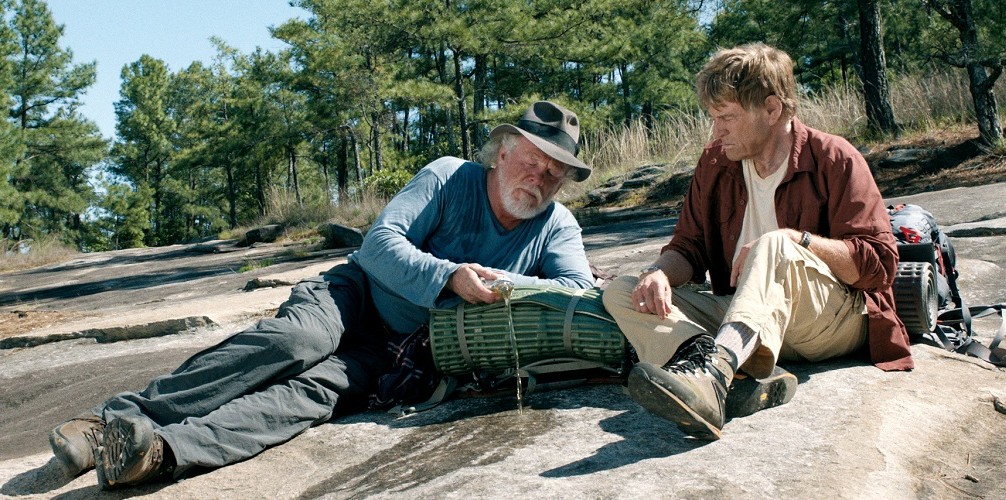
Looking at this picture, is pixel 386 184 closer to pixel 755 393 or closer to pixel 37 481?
pixel 37 481

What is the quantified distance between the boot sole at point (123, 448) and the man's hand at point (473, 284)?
1160mm

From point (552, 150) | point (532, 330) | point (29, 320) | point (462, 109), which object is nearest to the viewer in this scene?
point (532, 330)

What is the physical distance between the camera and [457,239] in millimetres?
3721

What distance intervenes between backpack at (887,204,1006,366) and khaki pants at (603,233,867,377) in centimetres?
26

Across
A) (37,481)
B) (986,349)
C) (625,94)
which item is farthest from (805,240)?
(625,94)

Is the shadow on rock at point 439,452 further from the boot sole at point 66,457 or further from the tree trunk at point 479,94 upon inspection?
the tree trunk at point 479,94

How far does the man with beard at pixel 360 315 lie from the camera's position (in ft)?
9.54

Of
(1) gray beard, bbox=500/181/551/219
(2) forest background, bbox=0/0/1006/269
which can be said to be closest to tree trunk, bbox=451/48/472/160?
(2) forest background, bbox=0/0/1006/269

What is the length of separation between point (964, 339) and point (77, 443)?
324 cm

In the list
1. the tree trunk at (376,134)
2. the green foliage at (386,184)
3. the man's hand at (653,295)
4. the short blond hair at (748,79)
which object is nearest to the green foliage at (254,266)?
the green foliage at (386,184)

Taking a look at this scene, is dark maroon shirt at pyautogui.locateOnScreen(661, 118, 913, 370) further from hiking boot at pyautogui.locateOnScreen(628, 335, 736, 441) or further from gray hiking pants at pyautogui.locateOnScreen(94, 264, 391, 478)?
gray hiking pants at pyautogui.locateOnScreen(94, 264, 391, 478)

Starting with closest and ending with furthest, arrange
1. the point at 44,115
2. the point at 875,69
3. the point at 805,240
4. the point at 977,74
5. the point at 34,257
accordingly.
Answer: the point at 805,240, the point at 977,74, the point at 875,69, the point at 34,257, the point at 44,115

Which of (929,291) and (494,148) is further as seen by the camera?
(494,148)

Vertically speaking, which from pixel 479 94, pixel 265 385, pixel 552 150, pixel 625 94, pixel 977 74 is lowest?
pixel 265 385
